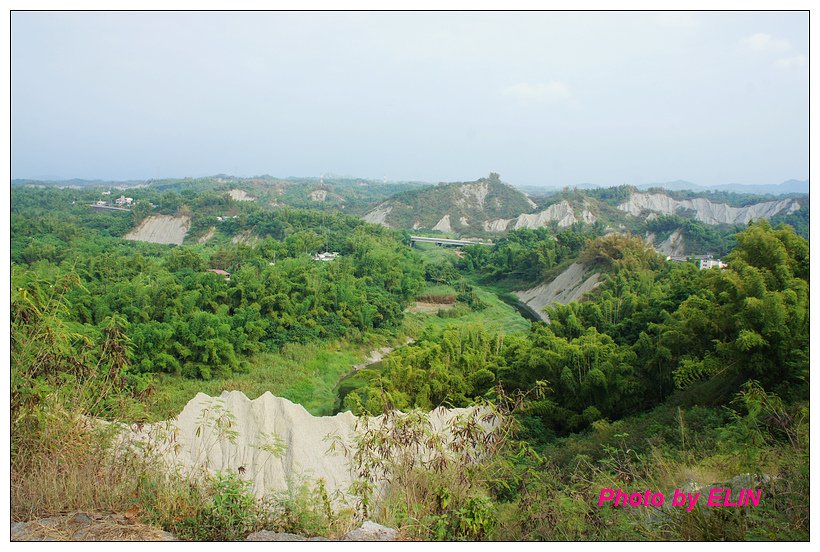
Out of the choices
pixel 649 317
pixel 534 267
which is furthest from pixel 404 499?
pixel 534 267

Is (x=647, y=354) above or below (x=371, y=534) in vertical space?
below

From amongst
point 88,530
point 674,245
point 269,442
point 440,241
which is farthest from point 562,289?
point 88,530

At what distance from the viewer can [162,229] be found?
112ft

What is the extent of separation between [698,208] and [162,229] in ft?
122

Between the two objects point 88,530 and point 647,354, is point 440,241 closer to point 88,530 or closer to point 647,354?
point 647,354

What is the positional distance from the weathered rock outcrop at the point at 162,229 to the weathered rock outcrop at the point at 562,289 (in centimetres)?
2103

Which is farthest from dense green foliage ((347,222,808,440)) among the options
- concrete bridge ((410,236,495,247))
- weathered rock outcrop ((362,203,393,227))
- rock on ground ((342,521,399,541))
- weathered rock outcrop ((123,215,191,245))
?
weathered rock outcrop ((362,203,393,227))

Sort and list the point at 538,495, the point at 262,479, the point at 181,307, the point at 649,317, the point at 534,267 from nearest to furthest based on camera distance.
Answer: the point at 538,495 → the point at 262,479 → the point at 649,317 → the point at 181,307 → the point at 534,267

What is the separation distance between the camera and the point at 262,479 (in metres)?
4.59

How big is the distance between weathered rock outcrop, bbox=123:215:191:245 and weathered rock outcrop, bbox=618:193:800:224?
3087 cm

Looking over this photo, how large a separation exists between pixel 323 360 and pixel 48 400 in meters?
9.48

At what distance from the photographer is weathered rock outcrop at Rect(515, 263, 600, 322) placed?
18.9 metres

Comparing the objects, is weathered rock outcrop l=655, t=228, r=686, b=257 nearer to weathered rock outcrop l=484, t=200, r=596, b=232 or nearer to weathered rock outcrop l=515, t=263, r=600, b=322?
weathered rock outcrop l=484, t=200, r=596, b=232
